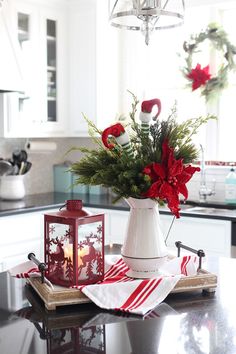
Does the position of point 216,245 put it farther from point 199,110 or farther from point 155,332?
point 155,332

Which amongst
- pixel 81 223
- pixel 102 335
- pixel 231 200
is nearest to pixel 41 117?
pixel 231 200

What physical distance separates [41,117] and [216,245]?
65.8 inches

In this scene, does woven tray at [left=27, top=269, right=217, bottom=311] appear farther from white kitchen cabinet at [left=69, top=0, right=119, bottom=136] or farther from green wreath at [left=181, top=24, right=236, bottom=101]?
white kitchen cabinet at [left=69, top=0, right=119, bottom=136]

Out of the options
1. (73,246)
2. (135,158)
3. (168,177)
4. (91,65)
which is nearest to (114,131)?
(135,158)

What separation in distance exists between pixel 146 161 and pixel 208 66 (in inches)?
101

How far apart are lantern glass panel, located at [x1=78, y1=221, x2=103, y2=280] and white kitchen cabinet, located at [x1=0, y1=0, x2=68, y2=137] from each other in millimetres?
2354

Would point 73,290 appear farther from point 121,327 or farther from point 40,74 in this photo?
point 40,74

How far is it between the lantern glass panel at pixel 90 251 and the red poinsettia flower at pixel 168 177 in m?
0.19

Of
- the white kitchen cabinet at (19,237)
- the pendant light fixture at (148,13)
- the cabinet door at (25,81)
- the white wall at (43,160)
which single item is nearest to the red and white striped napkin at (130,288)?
the pendant light fixture at (148,13)

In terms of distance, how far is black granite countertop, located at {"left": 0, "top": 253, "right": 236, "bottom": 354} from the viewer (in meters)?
1.22

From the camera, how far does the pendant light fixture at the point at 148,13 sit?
64.9 inches

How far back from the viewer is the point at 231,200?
3748mm

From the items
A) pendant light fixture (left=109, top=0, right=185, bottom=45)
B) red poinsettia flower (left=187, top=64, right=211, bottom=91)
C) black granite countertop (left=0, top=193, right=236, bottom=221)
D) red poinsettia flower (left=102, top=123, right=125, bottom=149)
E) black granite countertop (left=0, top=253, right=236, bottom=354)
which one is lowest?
black granite countertop (left=0, top=253, right=236, bottom=354)

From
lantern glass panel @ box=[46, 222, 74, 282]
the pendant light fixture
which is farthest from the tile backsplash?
lantern glass panel @ box=[46, 222, 74, 282]
